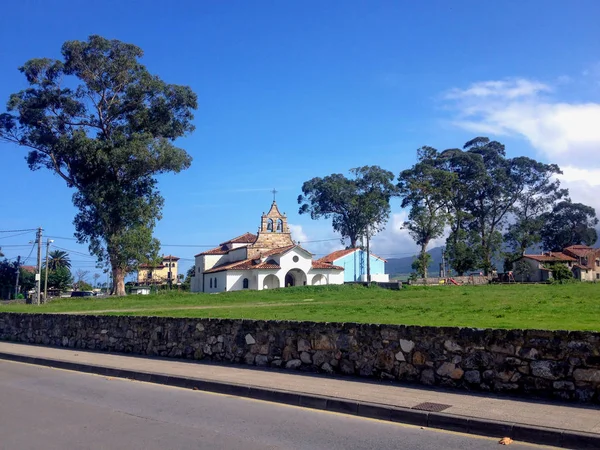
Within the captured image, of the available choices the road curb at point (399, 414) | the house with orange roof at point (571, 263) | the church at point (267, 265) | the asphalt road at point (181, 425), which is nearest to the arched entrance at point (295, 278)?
the church at point (267, 265)

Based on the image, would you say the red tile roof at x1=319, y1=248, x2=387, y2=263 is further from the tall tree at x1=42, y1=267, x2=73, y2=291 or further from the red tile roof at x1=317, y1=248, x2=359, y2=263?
the tall tree at x1=42, y1=267, x2=73, y2=291

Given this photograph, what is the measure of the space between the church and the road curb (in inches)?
2013

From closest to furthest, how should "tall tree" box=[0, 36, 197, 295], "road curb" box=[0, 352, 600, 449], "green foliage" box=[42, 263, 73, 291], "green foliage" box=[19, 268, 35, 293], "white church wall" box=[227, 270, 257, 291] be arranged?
1. "road curb" box=[0, 352, 600, 449]
2. "tall tree" box=[0, 36, 197, 295]
3. "white church wall" box=[227, 270, 257, 291]
4. "green foliage" box=[19, 268, 35, 293]
5. "green foliage" box=[42, 263, 73, 291]

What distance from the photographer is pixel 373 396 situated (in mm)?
9547

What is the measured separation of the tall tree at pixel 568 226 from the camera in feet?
311

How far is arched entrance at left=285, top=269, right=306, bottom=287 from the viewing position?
66.8 meters

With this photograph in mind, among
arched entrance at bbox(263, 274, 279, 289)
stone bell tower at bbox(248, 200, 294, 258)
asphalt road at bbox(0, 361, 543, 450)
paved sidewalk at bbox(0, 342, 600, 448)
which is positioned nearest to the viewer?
asphalt road at bbox(0, 361, 543, 450)

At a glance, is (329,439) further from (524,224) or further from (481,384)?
(524,224)

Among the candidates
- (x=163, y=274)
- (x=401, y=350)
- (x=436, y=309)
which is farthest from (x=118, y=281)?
(x=163, y=274)

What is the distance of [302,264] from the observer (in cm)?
6588

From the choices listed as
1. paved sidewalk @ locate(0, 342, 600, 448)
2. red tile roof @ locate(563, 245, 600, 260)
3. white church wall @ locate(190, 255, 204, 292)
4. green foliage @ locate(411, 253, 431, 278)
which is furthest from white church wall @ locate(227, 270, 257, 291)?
red tile roof @ locate(563, 245, 600, 260)

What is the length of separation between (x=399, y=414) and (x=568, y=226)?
3807 inches

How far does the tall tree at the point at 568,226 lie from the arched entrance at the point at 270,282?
1985 inches

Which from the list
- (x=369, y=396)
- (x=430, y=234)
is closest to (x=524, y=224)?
(x=430, y=234)
